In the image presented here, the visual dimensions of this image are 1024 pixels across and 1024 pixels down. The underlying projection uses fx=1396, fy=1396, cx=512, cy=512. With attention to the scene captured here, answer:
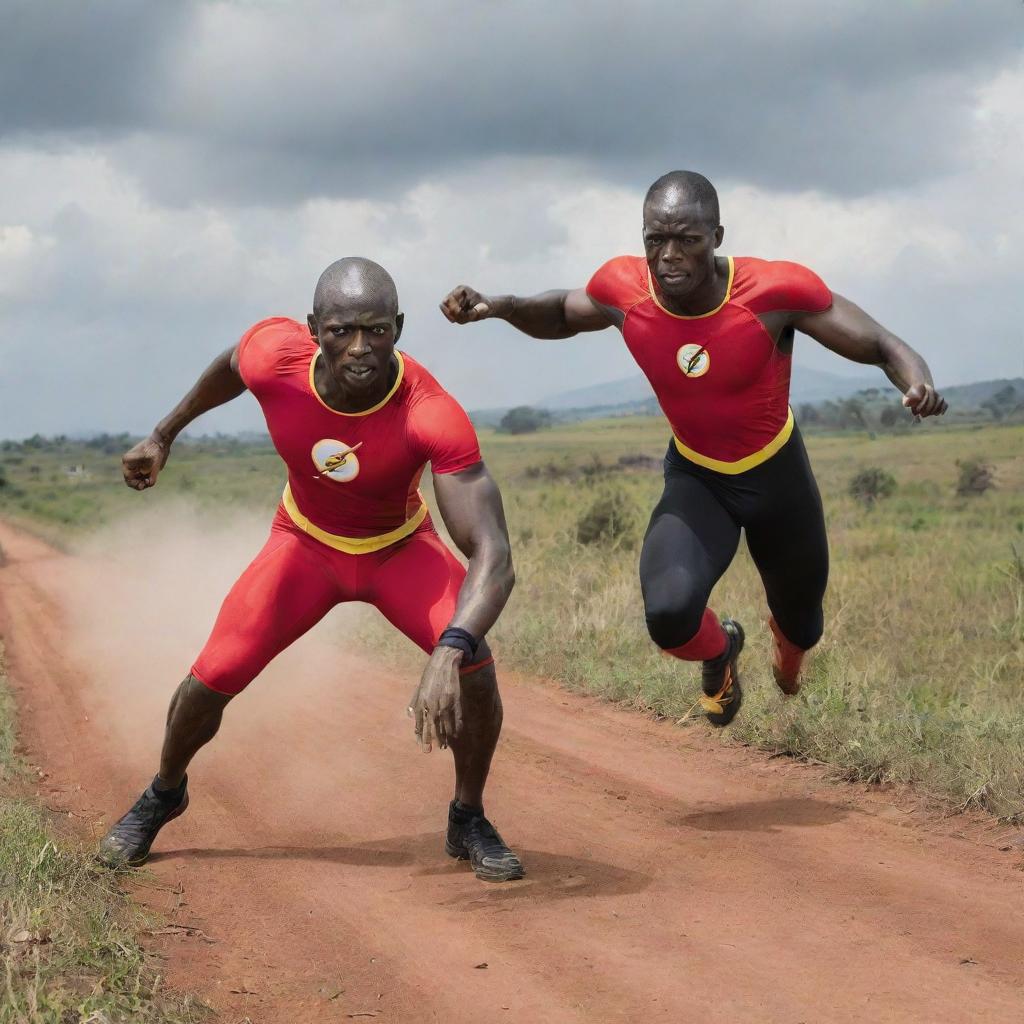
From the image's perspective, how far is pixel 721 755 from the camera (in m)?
7.58

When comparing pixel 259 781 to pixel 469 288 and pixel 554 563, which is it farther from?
pixel 554 563

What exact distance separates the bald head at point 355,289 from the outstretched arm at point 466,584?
2.29 ft

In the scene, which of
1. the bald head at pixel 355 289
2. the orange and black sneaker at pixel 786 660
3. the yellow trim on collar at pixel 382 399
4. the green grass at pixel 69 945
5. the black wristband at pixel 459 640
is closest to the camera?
the green grass at pixel 69 945

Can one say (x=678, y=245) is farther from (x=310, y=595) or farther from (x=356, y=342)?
(x=310, y=595)

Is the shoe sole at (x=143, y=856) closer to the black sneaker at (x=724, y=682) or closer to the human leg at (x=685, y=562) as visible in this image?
the human leg at (x=685, y=562)

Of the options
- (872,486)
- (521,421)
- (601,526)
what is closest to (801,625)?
(601,526)

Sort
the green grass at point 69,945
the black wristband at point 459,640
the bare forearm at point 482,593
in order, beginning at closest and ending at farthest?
the green grass at point 69,945, the black wristband at point 459,640, the bare forearm at point 482,593

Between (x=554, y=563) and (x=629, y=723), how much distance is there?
5.17 meters

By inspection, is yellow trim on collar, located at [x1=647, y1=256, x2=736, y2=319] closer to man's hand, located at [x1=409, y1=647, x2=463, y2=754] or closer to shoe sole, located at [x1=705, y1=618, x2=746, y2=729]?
shoe sole, located at [x1=705, y1=618, x2=746, y2=729]

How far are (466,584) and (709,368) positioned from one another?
1713mm

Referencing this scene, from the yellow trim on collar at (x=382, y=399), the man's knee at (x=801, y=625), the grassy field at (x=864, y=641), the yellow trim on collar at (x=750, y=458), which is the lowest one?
the grassy field at (x=864, y=641)

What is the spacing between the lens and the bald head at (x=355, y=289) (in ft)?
17.2

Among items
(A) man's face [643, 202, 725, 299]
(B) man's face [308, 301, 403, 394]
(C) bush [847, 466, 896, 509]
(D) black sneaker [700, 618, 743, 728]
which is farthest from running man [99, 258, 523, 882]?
(C) bush [847, 466, 896, 509]

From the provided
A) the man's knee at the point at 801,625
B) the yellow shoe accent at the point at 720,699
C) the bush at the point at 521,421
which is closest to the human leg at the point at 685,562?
the yellow shoe accent at the point at 720,699
